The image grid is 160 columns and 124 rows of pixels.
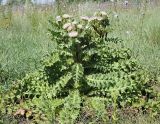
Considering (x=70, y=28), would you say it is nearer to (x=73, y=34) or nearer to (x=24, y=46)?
(x=73, y=34)

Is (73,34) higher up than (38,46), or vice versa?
(73,34)

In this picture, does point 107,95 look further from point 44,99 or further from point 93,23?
point 93,23

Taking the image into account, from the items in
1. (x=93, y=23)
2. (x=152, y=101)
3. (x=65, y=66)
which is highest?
(x=93, y=23)

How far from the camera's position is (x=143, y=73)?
17.4ft

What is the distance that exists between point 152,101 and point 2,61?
241cm

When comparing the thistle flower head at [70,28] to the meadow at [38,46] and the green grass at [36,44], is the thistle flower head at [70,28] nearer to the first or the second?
the meadow at [38,46]

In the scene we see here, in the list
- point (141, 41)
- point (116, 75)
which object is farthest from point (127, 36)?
point (116, 75)

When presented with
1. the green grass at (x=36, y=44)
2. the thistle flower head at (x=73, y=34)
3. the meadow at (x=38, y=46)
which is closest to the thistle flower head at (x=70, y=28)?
the thistle flower head at (x=73, y=34)

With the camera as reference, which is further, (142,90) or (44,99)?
(142,90)

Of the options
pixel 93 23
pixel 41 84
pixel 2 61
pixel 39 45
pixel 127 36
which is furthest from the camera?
pixel 127 36

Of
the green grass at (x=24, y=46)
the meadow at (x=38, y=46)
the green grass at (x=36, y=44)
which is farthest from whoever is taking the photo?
the green grass at (x=36, y=44)

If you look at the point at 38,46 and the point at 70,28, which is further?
the point at 38,46

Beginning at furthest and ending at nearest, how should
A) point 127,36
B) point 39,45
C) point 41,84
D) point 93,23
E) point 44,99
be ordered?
point 127,36 < point 39,45 < point 93,23 < point 41,84 < point 44,99

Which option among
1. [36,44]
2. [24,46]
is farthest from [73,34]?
[36,44]
